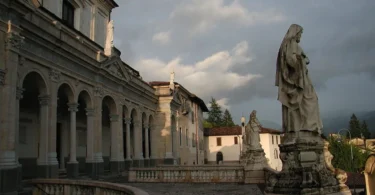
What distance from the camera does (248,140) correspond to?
655 inches

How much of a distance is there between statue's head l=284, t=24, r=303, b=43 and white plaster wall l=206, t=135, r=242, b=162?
53121 mm

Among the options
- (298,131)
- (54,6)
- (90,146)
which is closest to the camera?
(298,131)

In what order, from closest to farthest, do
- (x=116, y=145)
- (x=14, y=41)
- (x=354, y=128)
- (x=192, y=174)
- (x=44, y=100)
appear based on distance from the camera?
1. (x=14, y=41)
2. (x=44, y=100)
3. (x=192, y=174)
4. (x=116, y=145)
5. (x=354, y=128)

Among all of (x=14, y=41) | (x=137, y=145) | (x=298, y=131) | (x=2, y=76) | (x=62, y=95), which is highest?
(x=14, y=41)

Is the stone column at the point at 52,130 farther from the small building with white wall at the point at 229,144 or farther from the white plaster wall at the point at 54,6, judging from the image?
the small building with white wall at the point at 229,144

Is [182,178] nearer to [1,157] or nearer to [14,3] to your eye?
[1,157]

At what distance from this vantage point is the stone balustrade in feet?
55.2

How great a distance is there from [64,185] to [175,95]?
86.4ft

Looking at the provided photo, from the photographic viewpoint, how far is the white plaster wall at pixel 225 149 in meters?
59.8

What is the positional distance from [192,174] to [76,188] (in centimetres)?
801

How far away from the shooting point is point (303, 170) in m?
6.77

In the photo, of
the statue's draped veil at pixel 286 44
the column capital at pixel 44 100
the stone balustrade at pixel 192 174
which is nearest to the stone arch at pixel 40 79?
the column capital at pixel 44 100

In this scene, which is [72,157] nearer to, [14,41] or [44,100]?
Answer: [44,100]

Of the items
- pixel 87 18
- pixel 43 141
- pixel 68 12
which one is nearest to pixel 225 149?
pixel 87 18
